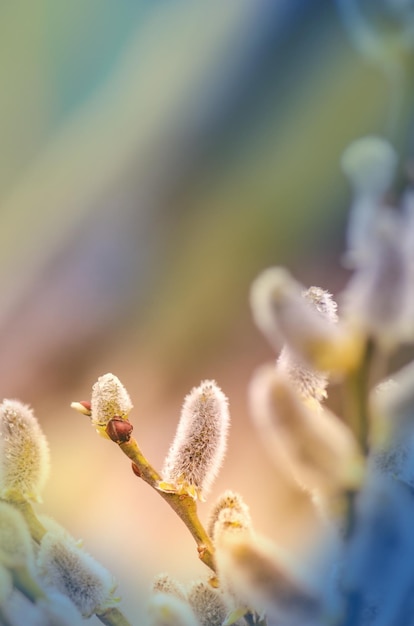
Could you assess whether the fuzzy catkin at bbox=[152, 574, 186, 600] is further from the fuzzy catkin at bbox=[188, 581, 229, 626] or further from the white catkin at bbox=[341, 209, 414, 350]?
the white catkin at bbox=[341, 209, 414, 350]

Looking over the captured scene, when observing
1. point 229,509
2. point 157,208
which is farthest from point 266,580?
A: point 157,208

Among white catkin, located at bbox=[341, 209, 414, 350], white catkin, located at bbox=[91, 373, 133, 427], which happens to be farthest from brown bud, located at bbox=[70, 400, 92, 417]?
white catkin, located at bbox=[341, 209, 414, 350]

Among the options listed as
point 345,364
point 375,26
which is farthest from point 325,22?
point 345,364

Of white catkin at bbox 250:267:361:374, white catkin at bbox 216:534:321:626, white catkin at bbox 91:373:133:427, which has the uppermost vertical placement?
white catkin at bbox 250:267:361:374

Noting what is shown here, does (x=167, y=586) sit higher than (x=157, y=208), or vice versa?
(x=157, y=208)

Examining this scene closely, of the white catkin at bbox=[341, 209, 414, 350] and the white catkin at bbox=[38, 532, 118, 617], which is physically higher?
the white catkin at bbox=[341, 209, 414, 350]

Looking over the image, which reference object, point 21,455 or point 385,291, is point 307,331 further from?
point 21,455
